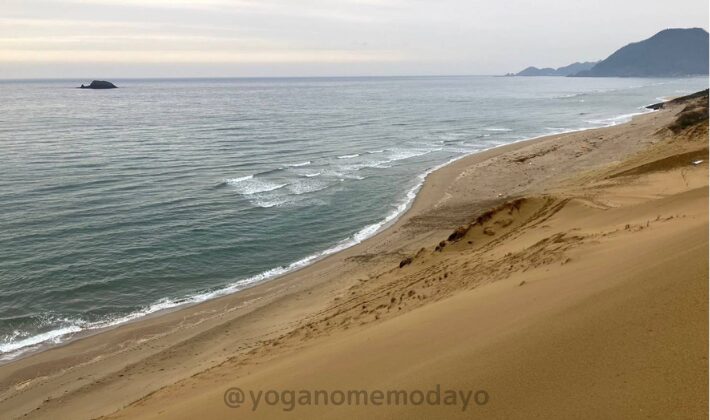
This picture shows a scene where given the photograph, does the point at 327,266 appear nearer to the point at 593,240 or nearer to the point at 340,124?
the point at 593,240

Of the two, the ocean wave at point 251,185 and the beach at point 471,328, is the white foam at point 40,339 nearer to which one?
the beach at point 471,328

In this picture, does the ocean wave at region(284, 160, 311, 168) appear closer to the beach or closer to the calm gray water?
the calm gray water

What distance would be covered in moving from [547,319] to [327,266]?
11832 mm

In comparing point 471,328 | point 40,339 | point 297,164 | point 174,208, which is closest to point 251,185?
point 174,208

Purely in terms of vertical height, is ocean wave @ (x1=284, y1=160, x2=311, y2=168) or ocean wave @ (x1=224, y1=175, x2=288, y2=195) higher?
ocean wave @ (x1=284, y1=160, x2=311, y2=168)

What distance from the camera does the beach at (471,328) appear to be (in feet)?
16.1

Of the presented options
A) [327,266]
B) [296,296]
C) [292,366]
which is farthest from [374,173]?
[292,366]

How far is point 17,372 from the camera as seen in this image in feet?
39.0

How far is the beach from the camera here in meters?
4.90

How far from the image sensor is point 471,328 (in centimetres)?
702

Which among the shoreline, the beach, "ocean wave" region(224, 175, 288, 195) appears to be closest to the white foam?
the shoreline

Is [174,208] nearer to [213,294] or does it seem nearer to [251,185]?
[251,185]

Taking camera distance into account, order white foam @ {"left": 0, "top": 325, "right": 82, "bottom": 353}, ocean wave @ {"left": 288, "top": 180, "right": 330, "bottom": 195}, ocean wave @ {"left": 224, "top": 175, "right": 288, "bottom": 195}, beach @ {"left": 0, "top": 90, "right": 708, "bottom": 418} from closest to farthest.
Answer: beach @ {"left": 0, "top": 90, "right": 708, "bottom": 418}
white foam @ {"left": 0, "top": 325, "right": 82, "bottom": 353}
ocean wave @ {"left": 288, "top": 180, "right": 330, "bottom": 195}
ocean wave @ {"left": 224, "top": 175, "right": 288, "bottom": 195}

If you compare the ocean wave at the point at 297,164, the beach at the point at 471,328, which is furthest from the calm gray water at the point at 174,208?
the beach at the point at 471,328
